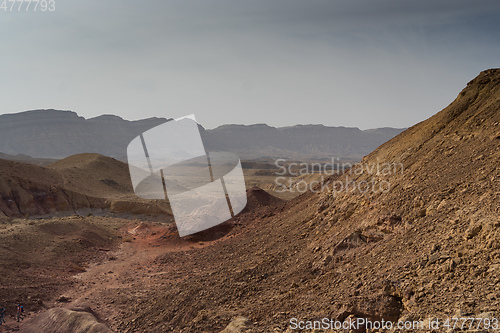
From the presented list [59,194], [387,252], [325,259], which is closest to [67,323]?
[325,259]

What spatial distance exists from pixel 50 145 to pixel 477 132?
17579 cm

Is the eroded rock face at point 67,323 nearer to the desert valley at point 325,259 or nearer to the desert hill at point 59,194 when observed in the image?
the desert valley at point 325,259

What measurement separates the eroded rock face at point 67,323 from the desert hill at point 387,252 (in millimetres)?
1401

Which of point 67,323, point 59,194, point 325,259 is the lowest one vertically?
point 67,323

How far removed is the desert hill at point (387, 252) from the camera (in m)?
5.73

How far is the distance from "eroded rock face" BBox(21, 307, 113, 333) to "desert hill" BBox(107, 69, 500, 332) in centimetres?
140

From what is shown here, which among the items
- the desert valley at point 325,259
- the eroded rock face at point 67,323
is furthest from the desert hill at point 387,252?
the eroded rock face at point 67,323

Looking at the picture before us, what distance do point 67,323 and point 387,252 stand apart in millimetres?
7353

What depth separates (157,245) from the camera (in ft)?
63.9

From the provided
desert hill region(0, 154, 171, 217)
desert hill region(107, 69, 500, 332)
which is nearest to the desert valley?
desert hill region(107, 69, 500, 332)

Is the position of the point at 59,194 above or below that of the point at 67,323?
above

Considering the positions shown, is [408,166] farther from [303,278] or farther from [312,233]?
[303,278]

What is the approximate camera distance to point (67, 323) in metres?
8.45

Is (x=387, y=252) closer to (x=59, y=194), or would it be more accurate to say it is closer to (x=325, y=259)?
(x=325, y=259)
